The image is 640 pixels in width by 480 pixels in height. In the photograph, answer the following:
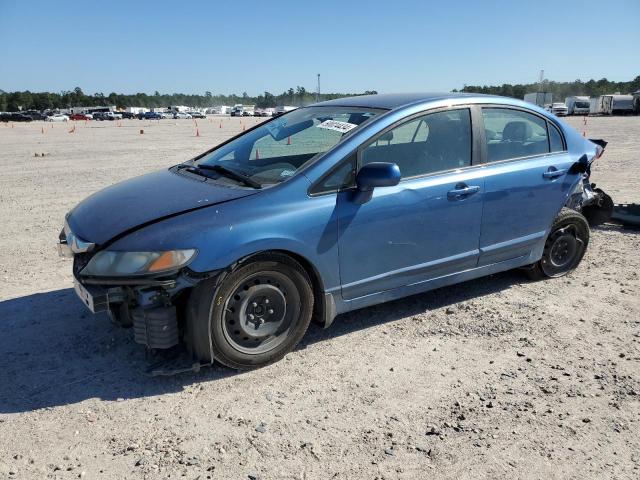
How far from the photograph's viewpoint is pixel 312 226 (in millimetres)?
3475

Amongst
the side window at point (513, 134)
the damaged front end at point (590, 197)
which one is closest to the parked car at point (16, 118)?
the damaged front end at point (590, 197)

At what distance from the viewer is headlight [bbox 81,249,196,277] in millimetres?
3072

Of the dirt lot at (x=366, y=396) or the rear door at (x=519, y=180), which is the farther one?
the rear door at (x=519, y=180)

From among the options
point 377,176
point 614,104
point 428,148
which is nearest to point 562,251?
point 428,148

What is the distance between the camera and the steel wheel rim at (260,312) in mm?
3355

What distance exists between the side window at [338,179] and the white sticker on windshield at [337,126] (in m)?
0.31

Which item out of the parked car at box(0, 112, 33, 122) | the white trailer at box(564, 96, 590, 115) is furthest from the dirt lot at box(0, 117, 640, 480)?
the parked car at box(0, 112, 33, 122)

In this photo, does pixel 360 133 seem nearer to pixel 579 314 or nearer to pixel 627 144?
pixel 579 314

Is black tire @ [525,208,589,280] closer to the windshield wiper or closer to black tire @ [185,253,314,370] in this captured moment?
black tire @ [185,253,314,370]

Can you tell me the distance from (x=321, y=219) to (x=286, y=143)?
1115 mm

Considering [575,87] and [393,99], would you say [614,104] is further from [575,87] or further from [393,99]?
[393,99]

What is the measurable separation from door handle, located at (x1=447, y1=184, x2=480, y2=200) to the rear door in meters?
0.16

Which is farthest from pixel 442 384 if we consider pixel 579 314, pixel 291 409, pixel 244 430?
pixel 579 314

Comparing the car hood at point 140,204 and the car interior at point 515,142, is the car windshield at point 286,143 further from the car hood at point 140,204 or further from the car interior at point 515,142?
the car interior at point 515,142
